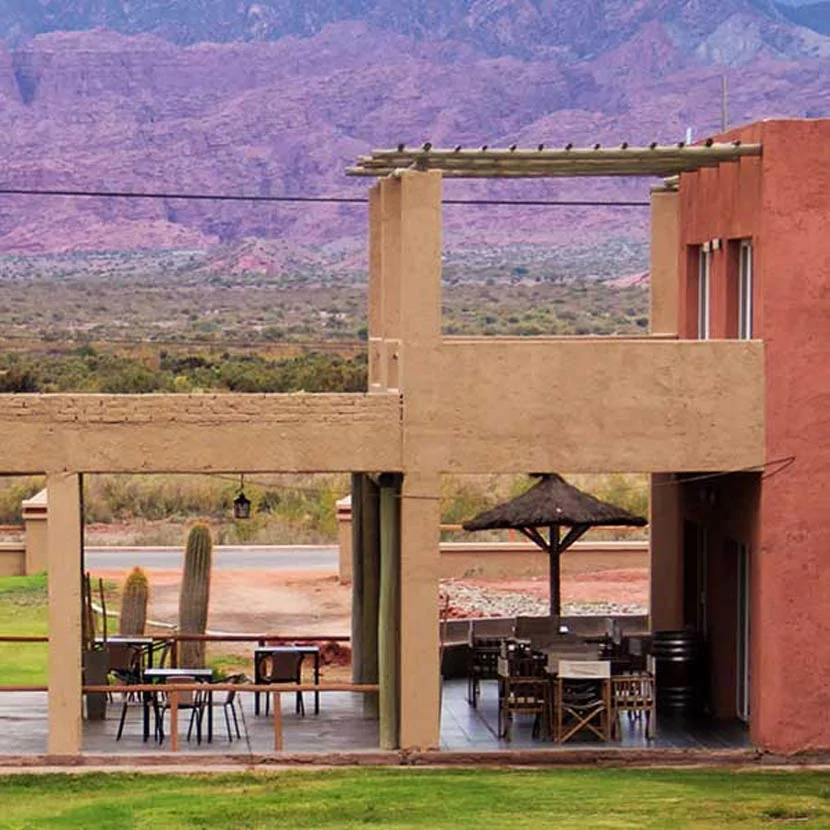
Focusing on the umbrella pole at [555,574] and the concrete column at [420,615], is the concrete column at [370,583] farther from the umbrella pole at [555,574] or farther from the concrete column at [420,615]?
the concrete column at [420,615]

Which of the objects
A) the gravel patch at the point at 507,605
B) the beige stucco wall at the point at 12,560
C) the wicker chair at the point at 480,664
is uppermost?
the beige stucco wall at the point at 12,560

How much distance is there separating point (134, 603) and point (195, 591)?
92cm

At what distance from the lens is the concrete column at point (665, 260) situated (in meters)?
25.4

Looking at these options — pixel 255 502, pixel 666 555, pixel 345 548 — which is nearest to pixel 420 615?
pixel 666 555

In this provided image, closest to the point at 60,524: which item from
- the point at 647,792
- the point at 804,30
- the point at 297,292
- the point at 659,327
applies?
the point at 647,792

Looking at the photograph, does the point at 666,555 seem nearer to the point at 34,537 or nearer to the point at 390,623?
the point at 390,623

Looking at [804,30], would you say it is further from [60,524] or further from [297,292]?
[60,524]

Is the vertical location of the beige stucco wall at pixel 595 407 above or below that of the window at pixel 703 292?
below

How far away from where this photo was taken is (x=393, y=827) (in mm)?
17703

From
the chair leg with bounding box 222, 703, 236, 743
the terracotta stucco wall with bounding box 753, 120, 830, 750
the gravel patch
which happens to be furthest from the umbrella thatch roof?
the gravel patch

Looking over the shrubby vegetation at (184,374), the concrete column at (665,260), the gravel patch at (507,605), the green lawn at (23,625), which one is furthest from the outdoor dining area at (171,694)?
the shrubby vegetation at (184,374)

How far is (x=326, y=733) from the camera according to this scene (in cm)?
2203

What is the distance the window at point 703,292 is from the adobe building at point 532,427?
2.30 meters

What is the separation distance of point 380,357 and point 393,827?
21.5 ft
